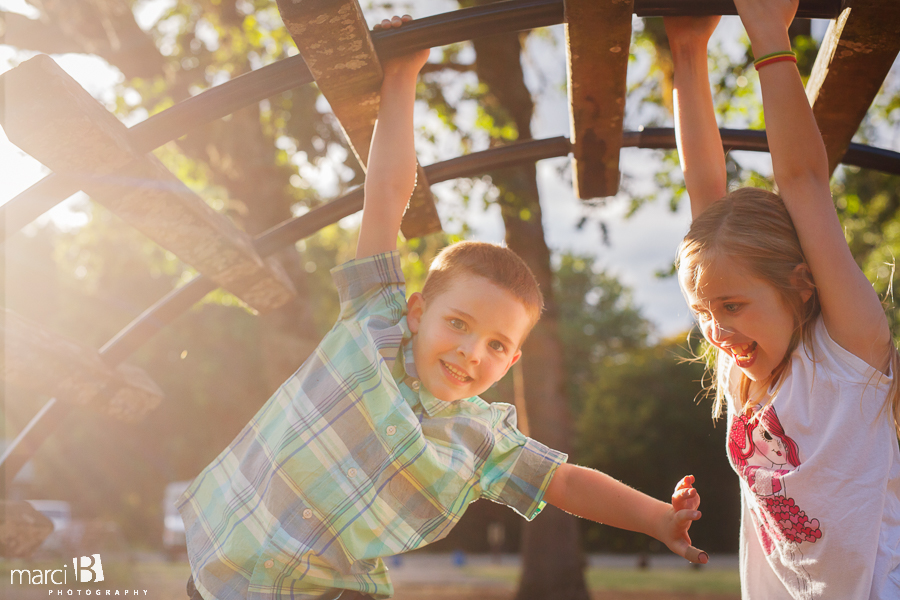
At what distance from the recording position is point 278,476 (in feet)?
5.05

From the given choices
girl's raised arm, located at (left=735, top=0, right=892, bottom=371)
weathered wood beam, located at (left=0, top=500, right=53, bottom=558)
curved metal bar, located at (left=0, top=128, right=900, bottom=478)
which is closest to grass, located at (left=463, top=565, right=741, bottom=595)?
weathered wood beam, located at (left=0, top=500, right=53, bottom=558)

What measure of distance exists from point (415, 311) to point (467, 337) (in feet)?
0.65

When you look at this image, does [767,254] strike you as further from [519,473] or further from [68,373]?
[68,373]

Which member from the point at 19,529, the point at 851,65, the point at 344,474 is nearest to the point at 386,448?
the point at 344,474

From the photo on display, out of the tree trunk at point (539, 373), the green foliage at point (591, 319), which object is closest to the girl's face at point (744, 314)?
the tree trunk at point (539, 373)

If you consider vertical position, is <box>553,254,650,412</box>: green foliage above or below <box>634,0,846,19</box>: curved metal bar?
above

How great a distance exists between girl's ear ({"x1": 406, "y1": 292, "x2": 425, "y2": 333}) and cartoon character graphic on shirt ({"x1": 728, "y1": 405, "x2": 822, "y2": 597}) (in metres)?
0.89

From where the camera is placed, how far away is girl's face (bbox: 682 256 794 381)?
4.81ft

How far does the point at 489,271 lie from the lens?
1.68m

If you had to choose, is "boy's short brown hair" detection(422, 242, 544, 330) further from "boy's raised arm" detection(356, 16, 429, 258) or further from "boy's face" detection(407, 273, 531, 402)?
"boy's raised arm" detection(356, 16, 429, 258)

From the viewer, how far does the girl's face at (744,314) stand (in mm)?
1466

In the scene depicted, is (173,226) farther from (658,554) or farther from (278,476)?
(658,554)

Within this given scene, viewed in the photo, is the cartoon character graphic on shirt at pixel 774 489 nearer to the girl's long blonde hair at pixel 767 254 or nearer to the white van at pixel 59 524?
the girl's long blonde hair at pixel 767 254

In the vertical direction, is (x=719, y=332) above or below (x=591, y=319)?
below
